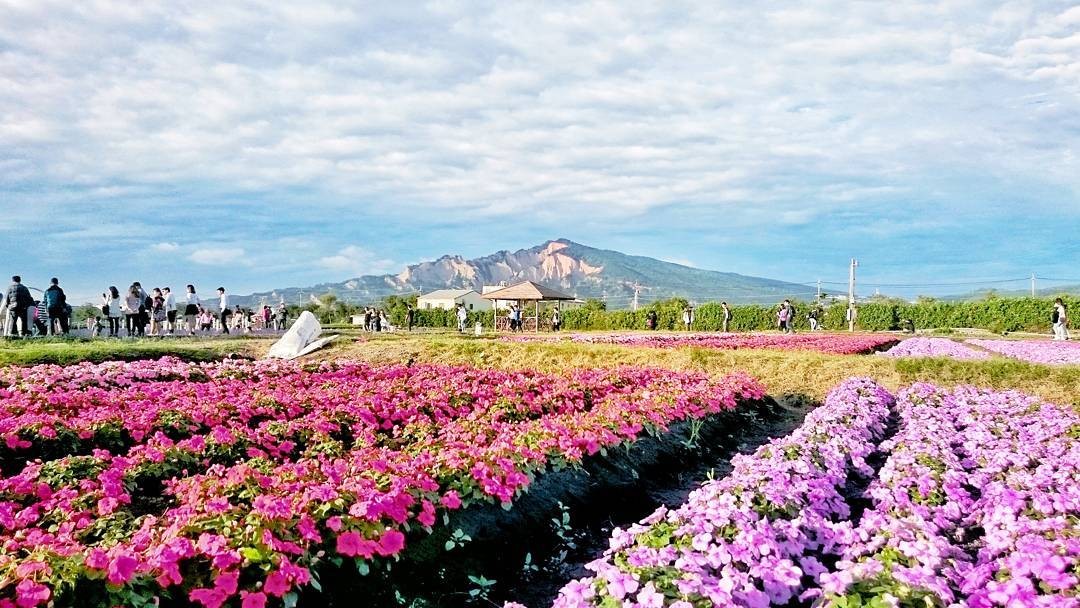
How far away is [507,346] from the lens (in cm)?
1661

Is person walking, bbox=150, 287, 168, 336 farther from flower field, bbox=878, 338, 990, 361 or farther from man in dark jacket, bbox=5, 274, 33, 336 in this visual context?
flower field, bbox=878, 338, 990, 361

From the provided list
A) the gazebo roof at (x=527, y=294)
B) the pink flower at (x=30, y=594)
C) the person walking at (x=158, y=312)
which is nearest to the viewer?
the pink flower at (x=30, y=594)

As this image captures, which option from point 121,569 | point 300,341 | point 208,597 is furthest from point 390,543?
point 300,341

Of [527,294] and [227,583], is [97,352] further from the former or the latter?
[527,294]

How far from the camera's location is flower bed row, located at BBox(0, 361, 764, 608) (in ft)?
11.0

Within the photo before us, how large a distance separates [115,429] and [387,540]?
14.5 feet

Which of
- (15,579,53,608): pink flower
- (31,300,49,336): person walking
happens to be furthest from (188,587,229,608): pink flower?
(31,300,49,336): person walking

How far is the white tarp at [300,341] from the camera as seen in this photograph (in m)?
18.5

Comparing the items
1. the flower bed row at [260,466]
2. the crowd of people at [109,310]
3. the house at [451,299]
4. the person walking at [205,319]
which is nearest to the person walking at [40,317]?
the crowd of people at [109,310]

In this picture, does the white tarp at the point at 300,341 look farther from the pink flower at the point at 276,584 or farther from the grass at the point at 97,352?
the pink flower at the point at 276,584

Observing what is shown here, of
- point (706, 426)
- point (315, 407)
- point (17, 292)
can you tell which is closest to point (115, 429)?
point (315, 407)

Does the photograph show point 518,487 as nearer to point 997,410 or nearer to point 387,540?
point 387,540

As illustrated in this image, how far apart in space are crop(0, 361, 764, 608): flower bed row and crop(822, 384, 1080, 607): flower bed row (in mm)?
2270

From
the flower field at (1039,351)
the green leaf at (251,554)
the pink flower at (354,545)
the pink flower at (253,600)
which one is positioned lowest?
the flower field at (1039,351)
